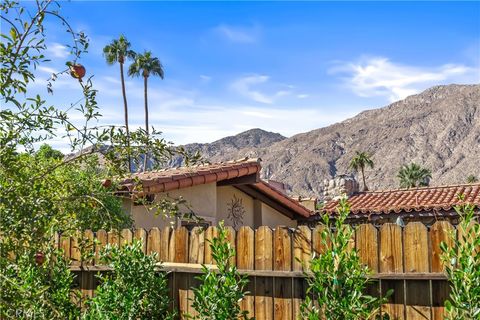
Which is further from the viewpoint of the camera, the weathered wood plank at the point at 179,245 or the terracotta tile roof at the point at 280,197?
the terracotta tile roof at the point at 280,197

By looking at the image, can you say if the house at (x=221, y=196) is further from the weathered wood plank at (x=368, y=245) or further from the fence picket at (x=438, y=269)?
the fence picket at (x=438, y=269)

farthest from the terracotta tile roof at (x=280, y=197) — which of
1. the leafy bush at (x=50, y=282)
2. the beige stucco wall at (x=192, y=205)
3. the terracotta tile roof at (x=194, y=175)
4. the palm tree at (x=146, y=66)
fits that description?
the palm tree at (x=146, y=66)

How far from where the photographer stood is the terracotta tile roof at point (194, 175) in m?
9.98

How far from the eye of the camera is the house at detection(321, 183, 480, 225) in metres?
13.4

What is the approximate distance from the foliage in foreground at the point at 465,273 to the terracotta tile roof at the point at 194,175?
597 cm

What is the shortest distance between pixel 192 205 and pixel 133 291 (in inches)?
215

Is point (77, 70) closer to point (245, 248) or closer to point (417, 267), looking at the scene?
point (245, 248)

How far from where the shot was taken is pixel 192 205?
1074 cm

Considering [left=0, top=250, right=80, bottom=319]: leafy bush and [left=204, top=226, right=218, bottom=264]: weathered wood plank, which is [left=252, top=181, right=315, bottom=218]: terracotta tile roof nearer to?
[left=0, top=250, right=80, bottom=319]: leafy bush

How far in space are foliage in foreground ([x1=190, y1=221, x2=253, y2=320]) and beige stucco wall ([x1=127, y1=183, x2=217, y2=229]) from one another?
6010 mm

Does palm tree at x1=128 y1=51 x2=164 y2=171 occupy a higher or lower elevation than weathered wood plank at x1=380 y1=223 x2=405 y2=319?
higher

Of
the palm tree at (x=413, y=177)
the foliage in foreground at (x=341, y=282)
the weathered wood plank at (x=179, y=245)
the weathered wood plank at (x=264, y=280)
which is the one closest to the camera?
the foliage in foreground at (x=341, y=282)

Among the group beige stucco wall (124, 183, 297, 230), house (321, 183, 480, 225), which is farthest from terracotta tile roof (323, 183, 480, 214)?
beige stucco wall (124, 183, 297, 230)

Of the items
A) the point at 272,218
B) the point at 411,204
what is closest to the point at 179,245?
the point at 272,218
